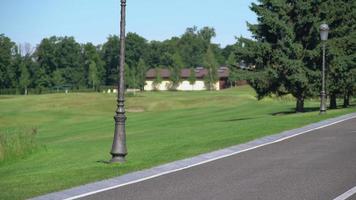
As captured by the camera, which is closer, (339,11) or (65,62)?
(339,11)

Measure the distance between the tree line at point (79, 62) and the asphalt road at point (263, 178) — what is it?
374 feet

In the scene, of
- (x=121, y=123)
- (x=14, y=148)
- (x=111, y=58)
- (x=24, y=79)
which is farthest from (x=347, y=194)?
(x=111, y=58)

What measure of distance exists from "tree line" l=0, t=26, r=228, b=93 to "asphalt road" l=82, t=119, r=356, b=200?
374 ft

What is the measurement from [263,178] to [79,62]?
138336 mm

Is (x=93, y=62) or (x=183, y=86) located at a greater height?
(x=93, y=62)

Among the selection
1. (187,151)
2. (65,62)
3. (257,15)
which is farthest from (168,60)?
(187,151)

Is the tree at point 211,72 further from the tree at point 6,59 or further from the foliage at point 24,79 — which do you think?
the tree at point 6,59

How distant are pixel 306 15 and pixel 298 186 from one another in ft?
92.7

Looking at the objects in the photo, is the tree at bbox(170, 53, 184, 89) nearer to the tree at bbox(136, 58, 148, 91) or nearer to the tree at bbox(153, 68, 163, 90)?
the tree at bbox(153, 68, 163, 90)

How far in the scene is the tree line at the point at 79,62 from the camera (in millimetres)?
128500

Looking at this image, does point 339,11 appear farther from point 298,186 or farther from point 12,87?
point 12,87

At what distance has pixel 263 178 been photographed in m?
Result: 10.2

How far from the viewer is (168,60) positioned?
515 ft

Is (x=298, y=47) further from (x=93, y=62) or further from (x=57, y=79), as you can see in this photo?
(x=93, y=62)
